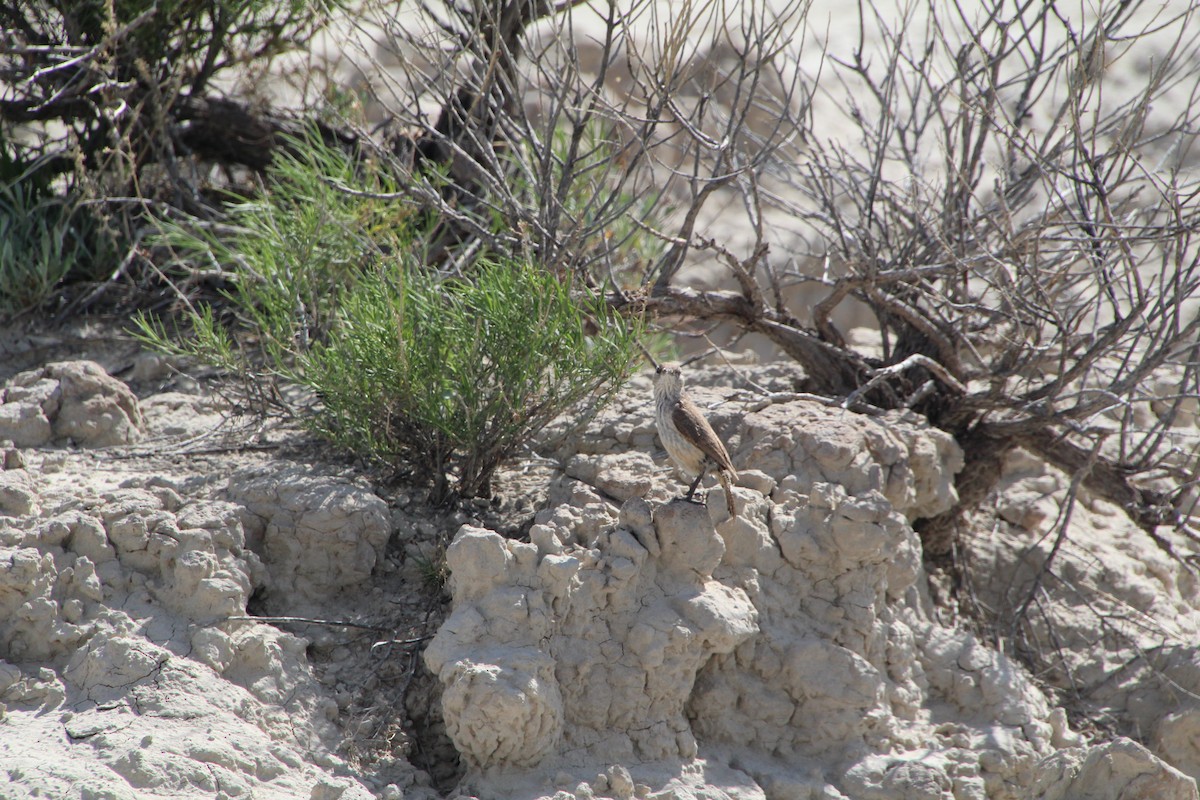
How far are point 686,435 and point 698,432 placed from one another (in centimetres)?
4

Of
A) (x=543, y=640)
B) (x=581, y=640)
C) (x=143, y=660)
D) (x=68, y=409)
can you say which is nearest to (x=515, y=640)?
(x=543, y=640)

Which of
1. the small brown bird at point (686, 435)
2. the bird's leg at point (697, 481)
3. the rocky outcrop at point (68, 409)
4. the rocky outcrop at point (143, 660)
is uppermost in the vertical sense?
the small brown bird at point (686, 435)

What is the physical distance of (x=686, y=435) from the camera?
355 centimetres

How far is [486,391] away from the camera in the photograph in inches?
157

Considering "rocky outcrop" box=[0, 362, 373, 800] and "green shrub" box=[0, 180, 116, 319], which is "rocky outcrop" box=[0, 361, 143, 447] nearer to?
"rocky outcrop" box=[0, 362, 373, 800]

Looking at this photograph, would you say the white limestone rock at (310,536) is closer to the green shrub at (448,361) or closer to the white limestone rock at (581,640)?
the green shrub at (448,361)

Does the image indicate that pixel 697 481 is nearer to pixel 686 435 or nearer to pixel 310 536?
pixel 686 435

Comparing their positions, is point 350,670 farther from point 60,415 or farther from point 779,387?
point 779,387

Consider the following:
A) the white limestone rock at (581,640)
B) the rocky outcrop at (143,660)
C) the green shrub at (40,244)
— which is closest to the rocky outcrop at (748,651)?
the white limestone rock at (581,640)

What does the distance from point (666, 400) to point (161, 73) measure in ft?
12.0

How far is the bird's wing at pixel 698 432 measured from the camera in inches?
139

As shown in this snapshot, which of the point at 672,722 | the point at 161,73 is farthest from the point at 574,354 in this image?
the point at 161,73

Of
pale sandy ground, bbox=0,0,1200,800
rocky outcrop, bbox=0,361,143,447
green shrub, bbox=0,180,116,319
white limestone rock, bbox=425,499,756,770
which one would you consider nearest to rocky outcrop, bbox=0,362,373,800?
pale sandy ground, bbox=0,0,1200,800

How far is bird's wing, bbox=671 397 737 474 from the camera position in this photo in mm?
3523
